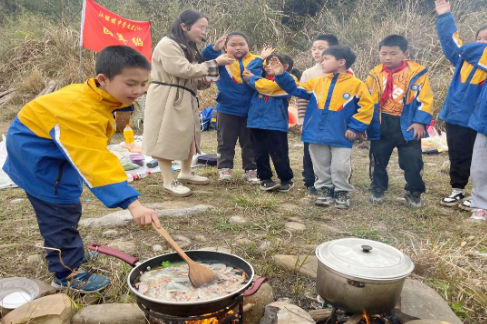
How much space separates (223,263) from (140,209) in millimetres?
568

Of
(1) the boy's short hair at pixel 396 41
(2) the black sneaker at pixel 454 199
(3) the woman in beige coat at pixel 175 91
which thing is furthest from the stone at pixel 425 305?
(3) the woman in beige coat at pixel 175 91

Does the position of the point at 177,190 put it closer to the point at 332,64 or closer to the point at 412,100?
the point at 332,64

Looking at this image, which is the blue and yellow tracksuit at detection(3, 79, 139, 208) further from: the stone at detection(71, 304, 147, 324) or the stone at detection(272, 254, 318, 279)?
the stone at detection(272, 254, 318, 279)

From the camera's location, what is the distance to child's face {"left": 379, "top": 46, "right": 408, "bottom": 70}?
13.0ft

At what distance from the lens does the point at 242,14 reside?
13188mm

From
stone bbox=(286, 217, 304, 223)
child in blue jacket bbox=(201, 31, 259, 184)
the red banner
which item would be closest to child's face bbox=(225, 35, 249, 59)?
child in blue jacket bbox=(201, 31, 259, 184)

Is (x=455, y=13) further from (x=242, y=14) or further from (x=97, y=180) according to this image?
(x=97, y=180)

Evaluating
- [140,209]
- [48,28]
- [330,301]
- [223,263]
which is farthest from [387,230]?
[48,28]

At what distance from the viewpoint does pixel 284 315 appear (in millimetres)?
2033

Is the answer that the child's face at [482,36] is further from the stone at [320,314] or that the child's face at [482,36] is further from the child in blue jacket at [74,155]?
the child in blue jacket at [74,155]

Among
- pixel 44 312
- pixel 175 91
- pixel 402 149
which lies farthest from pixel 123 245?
pixel 402 149

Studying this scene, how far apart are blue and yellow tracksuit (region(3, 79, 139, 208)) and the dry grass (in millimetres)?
708

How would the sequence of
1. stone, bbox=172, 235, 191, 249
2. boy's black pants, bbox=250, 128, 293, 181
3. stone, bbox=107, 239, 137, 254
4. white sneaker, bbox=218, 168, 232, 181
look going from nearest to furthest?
stone, bbox=107, 239, 137, 254 → stone, bbox=172, 235, 191, 249 → boy's black pants, bbox=250, 128, 293, 181 → white sneaker, bbox=218, 168, 232, 181

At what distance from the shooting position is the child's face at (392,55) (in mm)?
3967
